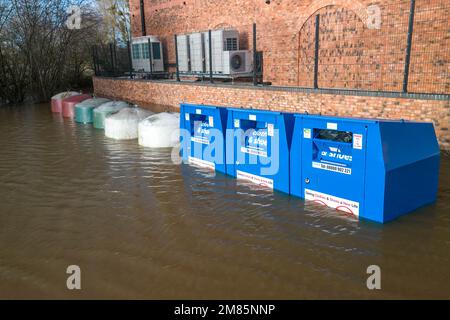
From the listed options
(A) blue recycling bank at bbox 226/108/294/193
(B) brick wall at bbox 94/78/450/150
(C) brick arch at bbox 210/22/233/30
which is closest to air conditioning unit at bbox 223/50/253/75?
(B) brick wall at bbox 94/78/450/150

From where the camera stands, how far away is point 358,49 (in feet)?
41.8

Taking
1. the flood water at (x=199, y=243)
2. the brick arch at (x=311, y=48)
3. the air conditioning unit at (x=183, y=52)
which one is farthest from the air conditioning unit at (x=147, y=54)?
the flood water at (x=199, y=243)

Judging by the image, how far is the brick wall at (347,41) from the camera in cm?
1064

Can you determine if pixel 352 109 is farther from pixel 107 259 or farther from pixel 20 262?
pixel 20 262

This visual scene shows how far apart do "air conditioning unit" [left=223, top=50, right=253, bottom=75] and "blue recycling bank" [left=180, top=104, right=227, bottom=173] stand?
323 inches

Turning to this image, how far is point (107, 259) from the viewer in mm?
4504

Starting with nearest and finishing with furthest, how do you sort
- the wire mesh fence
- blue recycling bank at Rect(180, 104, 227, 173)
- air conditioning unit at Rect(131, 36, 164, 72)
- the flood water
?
1. the flood water
2. blue recycling bank at Rect(180, 104, 227, 173)
3. the wire mesh fence
4. air conditioning unit at Rect(131, 36, 164, 72)

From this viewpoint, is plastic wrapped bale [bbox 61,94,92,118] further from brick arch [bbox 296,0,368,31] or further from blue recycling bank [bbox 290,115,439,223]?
blue recycling bank [bbox 290,115,439,223]

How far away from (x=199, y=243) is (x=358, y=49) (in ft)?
33.9

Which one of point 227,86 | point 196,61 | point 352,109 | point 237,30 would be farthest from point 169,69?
point 352,109

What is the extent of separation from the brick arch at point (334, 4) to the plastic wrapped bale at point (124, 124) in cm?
745

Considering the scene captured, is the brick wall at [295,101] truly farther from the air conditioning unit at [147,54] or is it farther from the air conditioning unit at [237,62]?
the air conditioning unit at [147,54]

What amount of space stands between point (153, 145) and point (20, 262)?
20.0 ft

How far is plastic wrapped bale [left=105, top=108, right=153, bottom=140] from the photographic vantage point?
1173cm
